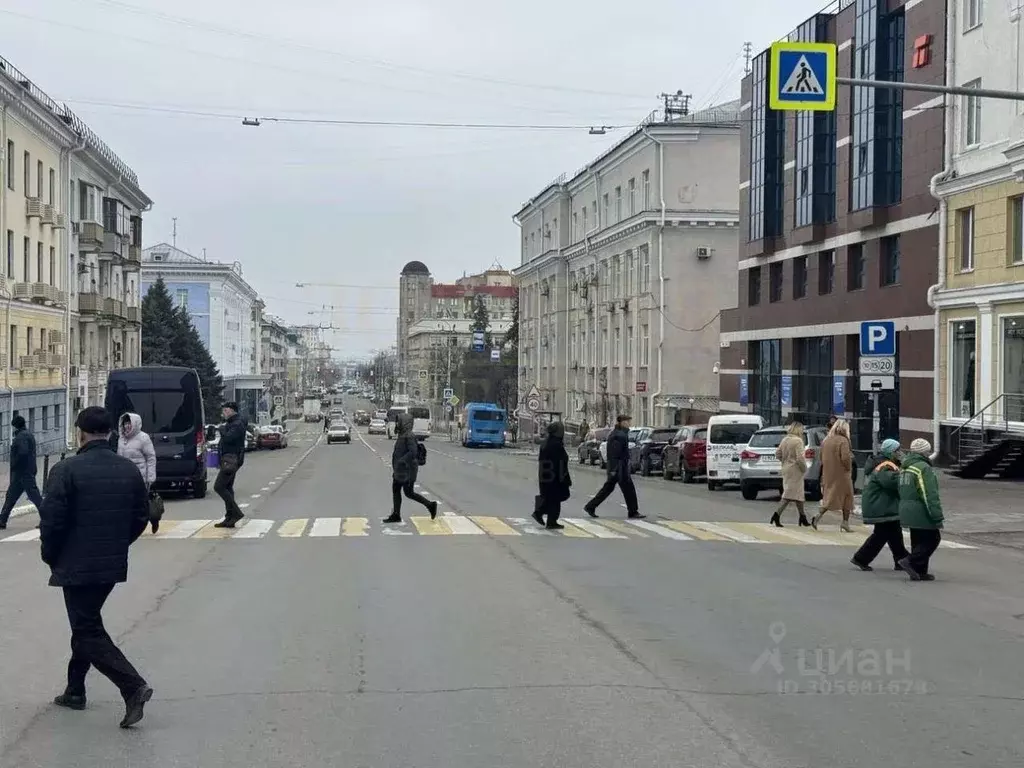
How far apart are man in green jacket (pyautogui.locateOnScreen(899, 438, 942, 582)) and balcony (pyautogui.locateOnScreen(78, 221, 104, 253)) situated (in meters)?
47.3

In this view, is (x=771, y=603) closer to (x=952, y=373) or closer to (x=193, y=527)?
(x=193, y=527)

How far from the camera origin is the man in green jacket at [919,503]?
1284 cm

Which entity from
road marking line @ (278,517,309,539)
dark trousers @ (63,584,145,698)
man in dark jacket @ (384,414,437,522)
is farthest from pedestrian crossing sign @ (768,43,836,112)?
dark trousers @ (63,584,145,698)

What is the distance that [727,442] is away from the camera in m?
30.7

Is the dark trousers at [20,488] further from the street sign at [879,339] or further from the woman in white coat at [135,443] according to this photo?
the street sign at [879,339]

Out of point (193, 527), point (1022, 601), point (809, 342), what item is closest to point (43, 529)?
point (1022, 601)

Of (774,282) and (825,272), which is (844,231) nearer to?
(825,272)

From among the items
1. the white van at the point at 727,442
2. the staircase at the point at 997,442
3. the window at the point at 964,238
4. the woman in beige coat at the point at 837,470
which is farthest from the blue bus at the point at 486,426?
the woman in beige coat at the point at 837,470

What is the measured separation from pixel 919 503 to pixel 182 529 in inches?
429

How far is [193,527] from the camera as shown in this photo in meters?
18.7

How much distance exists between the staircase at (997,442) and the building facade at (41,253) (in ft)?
103

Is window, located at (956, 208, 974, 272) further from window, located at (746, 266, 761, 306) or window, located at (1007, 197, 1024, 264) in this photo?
window, located at (746, 266, 761, 306)

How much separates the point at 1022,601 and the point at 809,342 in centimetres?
3364

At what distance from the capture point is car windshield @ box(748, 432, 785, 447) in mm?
25764
